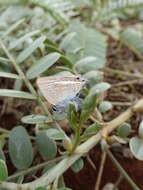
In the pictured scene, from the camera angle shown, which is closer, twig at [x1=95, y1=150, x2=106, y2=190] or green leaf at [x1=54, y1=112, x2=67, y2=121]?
green leaf at [x1=54, y1=112, x2=67, y2=121]

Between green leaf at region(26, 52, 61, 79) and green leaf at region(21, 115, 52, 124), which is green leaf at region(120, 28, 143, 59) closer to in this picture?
green leaf at region(26, 52, 61, 79)

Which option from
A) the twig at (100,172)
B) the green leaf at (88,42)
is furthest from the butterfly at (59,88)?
the green leaf at (88,42)

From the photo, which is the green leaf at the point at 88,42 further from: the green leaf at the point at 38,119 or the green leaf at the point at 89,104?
the green leaf at the point at 89,104

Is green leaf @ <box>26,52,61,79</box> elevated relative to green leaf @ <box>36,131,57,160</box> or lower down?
elevated

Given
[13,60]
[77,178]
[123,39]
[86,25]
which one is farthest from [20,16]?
[77,178]

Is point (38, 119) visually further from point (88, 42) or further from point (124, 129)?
point (88, 42)

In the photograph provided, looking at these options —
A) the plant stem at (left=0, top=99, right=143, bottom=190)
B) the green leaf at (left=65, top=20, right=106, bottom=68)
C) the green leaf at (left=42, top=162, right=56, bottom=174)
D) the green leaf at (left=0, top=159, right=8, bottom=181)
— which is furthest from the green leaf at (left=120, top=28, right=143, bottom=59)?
the green leaf at (left=0, top=159, right=8, bottom=181)

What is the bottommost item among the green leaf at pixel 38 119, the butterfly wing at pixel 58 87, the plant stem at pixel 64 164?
the plant stem at pixel 64 164
